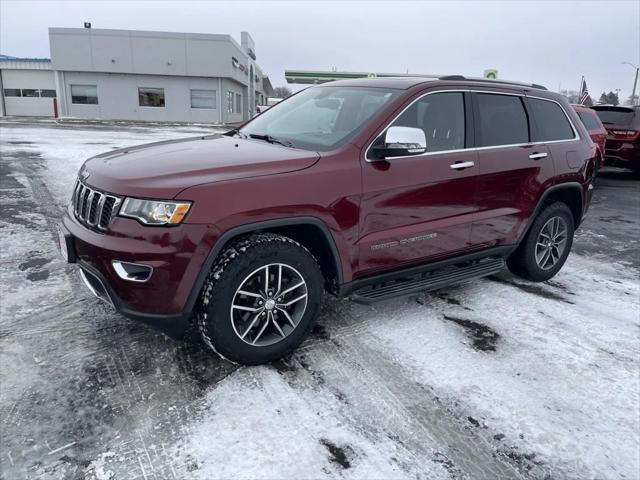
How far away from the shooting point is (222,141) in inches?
146

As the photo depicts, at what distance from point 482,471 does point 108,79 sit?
37972 mm

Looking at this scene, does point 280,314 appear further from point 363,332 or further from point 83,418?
point 83,418

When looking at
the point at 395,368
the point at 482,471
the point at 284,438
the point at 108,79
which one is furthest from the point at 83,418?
the point at 108,79

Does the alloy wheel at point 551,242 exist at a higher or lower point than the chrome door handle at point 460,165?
lower

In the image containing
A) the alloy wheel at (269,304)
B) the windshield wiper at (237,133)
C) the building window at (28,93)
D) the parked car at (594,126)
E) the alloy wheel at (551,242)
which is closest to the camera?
the alloy wheel at (269,304)

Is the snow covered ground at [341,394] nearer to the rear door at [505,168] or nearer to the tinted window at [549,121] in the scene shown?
the rear door at [505,168]

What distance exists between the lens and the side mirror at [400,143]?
3234 mm

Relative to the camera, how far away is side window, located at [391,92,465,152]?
3.71 m

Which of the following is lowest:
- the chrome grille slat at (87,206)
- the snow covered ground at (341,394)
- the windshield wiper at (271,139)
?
the snow covered ground at (341,394)

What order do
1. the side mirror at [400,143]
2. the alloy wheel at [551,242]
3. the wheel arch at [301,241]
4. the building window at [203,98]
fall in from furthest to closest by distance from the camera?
1. the building window at [203,98]
2. the alloy wheel at [551,242]
3. the side mirror at [400,143]
4. the wheel arch at [301,241]

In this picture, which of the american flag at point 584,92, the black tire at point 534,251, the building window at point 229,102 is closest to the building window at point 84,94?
the building window at point 229,102

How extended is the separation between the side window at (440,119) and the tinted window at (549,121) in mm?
1066

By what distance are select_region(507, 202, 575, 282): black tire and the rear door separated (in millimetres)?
261

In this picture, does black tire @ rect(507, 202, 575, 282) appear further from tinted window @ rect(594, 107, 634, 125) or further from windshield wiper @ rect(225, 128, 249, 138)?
tinted window @ rect(594, 107, 634, 125)
